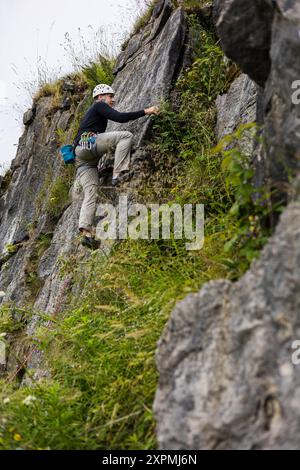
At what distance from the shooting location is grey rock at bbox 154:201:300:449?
3.02 metres

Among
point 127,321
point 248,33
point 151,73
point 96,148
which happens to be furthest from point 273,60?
point 151,73

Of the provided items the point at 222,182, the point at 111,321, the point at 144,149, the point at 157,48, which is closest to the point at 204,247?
the point at 111,321

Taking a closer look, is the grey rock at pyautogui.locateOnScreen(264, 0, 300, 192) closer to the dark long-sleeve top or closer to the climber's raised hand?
the climber's raised hand

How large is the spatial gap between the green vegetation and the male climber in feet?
2.27

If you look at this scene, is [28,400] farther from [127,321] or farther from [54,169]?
[54,169]

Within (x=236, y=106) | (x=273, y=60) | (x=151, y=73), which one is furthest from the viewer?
(x=151, y=73)

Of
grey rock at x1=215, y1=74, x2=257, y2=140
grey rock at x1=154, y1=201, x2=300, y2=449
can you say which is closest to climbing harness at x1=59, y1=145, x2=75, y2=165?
grey rock at x1=215, y1=74, x2=257, y2=140

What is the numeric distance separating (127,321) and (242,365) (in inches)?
72.1

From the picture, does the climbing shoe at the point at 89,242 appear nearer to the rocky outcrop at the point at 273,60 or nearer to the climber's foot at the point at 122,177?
the climber's foot at the point at 122,177

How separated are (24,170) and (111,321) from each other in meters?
9.46

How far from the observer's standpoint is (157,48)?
9.81 metres

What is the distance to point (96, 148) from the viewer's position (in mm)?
8320

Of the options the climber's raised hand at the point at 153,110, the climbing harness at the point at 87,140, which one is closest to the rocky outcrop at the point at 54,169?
the climber's raised hand at the point at 153,110

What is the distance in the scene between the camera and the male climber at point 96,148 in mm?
8039
